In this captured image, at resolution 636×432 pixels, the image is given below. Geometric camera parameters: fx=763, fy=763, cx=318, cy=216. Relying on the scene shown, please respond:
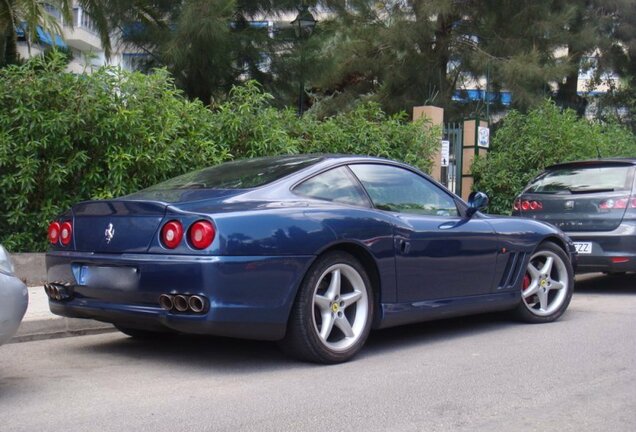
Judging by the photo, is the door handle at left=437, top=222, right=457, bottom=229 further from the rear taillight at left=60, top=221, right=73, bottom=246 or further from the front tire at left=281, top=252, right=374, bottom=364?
the rear taillight at left=60, top=221, right=73, bottom=246

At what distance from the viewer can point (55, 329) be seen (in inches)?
245

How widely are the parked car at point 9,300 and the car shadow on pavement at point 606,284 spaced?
268 inches

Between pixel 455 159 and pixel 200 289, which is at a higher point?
pixel 455 159

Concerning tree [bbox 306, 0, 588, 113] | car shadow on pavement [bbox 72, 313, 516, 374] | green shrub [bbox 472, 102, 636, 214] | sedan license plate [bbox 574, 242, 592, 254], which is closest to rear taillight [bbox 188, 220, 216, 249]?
car shadow on pavement [bbox 72, 313, 516, 374]

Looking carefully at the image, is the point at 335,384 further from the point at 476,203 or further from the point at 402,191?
the point at 476,203

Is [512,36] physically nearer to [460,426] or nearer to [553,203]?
[553,203]

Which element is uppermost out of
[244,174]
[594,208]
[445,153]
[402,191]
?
[445,153]

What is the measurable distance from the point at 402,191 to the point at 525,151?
778cm

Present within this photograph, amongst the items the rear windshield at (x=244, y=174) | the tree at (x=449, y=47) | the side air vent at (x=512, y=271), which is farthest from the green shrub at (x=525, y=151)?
the rear windshield at (x=244, y=174)

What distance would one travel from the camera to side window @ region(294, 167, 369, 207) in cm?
530

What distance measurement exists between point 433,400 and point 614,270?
4.93 meters

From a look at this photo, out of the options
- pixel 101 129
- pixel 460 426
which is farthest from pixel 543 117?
pixel 460 426

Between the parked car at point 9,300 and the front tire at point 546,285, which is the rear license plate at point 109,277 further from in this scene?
the front tire at point 546,285

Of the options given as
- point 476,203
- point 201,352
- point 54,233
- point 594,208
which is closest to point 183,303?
point 201,352
